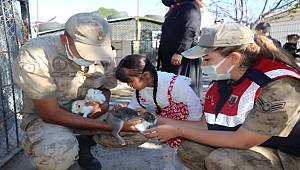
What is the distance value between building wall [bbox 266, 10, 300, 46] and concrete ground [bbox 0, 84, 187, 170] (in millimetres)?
10500

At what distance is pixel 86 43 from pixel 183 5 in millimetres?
1152

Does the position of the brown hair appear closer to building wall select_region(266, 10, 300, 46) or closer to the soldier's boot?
the soldier's boot

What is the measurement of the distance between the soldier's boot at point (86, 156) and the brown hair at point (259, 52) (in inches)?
52.0

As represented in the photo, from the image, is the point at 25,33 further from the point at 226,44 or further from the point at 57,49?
the point at 226,44

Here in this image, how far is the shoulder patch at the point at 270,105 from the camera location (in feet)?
Answer: 5.12

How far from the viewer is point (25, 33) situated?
11.1 ft

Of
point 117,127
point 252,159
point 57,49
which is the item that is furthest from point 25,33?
point 252,159

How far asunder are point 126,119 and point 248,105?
782 millimetres

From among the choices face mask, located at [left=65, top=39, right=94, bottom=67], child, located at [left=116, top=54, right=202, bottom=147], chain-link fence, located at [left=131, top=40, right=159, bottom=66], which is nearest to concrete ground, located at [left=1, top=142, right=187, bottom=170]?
child, located at [left=116, top=54, right=202, bottom=147]

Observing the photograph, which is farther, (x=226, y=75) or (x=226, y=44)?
(x=226, y=75)

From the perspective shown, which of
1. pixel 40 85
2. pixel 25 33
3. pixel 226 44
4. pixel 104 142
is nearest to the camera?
pixel 226 44

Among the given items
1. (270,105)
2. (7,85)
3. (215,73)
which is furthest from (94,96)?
(270,105)

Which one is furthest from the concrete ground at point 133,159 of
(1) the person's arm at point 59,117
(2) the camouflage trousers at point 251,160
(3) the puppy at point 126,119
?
(2) the camouflage trousers at point 251,160

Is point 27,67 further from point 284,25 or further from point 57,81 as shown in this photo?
point 284,25
